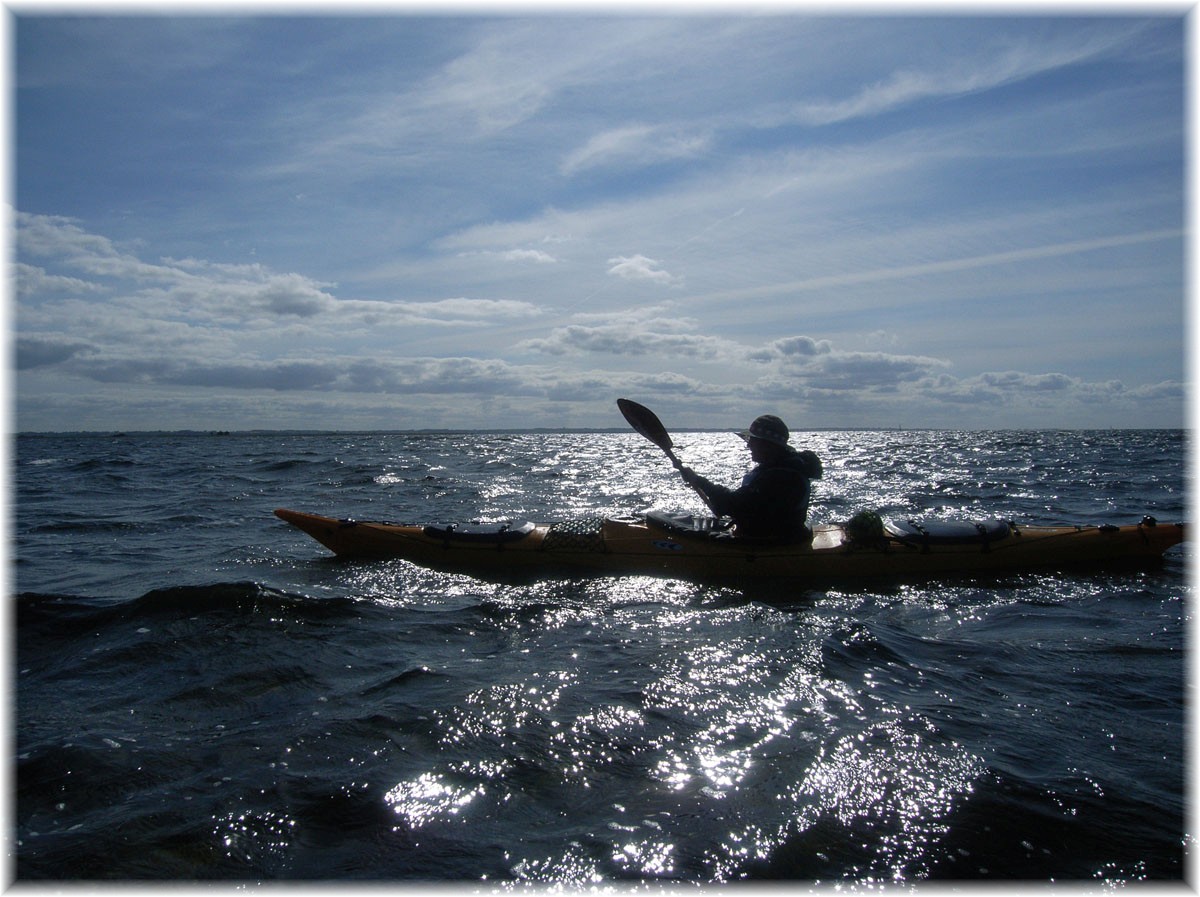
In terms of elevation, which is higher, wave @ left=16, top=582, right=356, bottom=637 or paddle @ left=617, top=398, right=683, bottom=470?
paddle @ left=617, top=398, right=683, bottom=470

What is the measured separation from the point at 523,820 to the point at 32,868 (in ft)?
6.32

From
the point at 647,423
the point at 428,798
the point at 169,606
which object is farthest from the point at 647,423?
the point at 428,798

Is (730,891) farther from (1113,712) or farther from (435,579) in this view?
(435,579)

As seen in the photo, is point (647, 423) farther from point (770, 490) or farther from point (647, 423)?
point (770, 490)

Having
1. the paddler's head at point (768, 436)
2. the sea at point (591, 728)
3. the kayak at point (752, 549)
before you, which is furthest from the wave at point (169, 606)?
the paddler's head at point (768, 436)

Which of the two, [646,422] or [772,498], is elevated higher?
[646,422]

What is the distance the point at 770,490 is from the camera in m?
7.35

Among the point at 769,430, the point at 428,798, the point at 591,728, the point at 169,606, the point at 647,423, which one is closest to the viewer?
the point at 428,798

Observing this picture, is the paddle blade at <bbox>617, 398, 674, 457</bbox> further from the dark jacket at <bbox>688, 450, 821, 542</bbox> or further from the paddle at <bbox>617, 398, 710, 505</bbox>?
the dark jacket at <bbox>688, 450, 821, 542</bbox>

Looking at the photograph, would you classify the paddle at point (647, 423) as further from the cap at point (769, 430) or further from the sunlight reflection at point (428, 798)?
the sunlight reflection at point (428, 798)

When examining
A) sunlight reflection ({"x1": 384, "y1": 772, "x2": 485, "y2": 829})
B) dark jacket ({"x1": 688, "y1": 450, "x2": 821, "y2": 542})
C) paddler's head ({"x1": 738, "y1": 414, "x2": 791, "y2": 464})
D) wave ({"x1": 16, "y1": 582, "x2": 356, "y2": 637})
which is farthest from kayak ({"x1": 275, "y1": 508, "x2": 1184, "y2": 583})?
sunlight reflection ({"x1": 384, "y1": 772, "x2": 485, "y2": 829})

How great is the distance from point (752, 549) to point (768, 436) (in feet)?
3.79

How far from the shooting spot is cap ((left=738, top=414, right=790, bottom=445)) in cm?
Answer: 722

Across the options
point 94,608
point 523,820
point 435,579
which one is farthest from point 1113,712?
point 94,608
